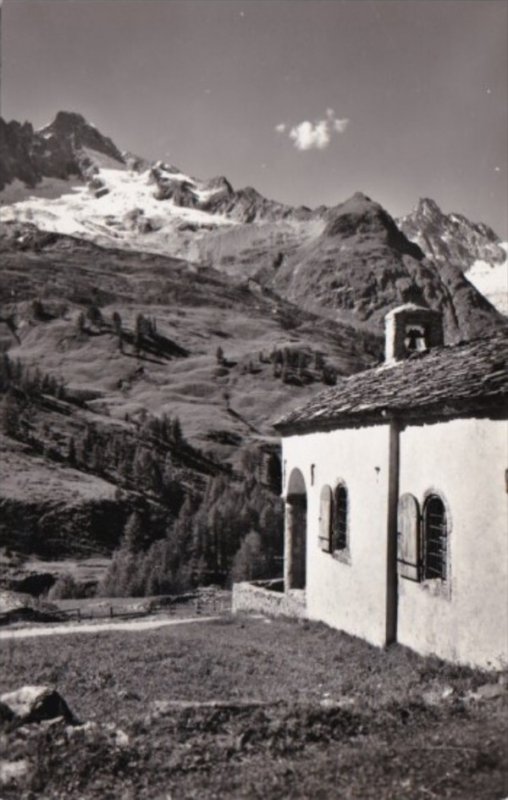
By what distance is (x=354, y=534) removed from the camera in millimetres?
16047

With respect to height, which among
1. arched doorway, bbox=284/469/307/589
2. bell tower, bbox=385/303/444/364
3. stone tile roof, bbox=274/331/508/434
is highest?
bell tower, bbox=385/303/444/364

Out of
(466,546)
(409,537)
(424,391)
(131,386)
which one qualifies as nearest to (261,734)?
(466,546)

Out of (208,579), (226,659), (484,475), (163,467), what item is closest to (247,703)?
(226,659)

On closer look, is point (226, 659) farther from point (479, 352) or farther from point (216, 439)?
point (216, 439)

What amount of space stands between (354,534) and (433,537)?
9.22 ft

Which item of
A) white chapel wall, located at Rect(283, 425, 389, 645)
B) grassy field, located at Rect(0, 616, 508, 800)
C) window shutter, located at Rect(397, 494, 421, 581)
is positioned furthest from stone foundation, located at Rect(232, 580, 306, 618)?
grassy field, located at Rect(0, 616, 508, 800)

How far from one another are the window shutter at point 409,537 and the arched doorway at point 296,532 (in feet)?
22.4

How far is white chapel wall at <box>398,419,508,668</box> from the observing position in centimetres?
1138

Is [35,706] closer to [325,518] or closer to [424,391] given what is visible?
[424,391]

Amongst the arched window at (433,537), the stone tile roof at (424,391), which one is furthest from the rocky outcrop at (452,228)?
the arched window at (433,537)

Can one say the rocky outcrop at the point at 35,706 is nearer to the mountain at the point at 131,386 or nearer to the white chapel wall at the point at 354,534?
the white chapel wall at the point at 354,534

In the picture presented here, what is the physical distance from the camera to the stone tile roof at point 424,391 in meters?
12.0

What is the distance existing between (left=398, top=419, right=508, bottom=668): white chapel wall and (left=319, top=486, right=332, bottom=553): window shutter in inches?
139

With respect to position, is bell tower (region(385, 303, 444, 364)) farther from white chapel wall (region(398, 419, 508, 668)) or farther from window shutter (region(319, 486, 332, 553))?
white chapel wall (region(398, 419, 508, 668))
